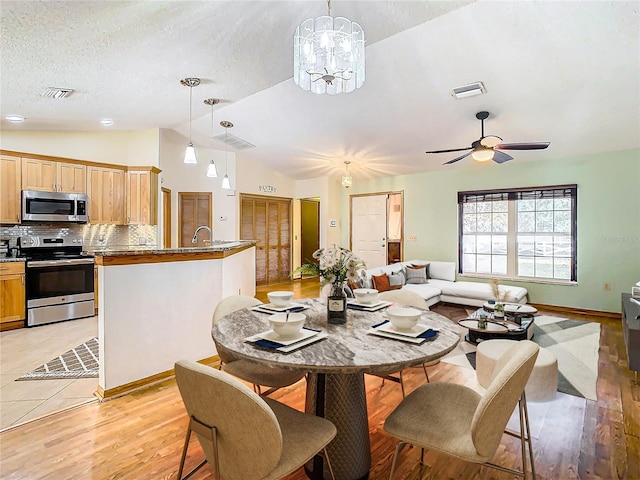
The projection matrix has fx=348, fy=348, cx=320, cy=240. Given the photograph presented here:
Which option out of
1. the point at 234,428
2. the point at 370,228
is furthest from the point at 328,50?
the point at 370,228

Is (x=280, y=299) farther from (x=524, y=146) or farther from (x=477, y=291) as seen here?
(x=477, y=291)

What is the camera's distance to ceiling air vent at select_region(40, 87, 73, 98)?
3.32m

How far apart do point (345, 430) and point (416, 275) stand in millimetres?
4517

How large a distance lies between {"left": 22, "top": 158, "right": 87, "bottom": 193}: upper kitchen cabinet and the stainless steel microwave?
9 cm

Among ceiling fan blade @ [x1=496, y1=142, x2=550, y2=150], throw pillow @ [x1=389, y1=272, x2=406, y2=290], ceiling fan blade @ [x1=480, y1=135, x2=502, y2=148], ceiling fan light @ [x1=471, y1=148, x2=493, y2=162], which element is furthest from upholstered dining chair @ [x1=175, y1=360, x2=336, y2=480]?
throw pillow @ [x1=389, y1=272, x2=406, y2=290]

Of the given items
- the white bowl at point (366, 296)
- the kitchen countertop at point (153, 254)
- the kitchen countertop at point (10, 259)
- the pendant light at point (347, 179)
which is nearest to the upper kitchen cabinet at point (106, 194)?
the kitchen countertop at point (10, 259)

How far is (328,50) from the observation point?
179cm

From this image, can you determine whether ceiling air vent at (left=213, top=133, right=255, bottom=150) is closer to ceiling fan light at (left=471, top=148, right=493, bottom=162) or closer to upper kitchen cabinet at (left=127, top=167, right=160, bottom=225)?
upper kitchen cabinet at (left=127, top=167, right=160, bottom=225)

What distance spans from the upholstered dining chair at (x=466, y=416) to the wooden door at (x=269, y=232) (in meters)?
5.84

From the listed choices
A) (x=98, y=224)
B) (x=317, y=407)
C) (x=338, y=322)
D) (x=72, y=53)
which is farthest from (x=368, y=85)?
(x=98, y=224)

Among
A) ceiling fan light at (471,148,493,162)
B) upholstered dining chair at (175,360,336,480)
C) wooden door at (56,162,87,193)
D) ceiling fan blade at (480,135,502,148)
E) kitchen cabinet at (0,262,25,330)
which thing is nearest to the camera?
upholstered dining chair at (175,360,336,480)

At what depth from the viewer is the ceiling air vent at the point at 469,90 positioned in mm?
3592

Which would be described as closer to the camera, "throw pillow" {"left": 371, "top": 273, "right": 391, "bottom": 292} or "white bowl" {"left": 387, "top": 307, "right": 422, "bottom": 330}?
"white bowl" {"left": 387, "top": 307, "right": 422, "bottom": 330}

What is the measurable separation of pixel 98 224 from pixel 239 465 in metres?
5.12
